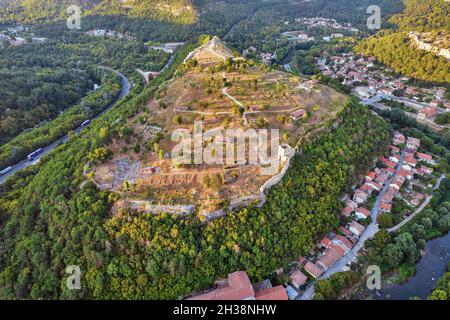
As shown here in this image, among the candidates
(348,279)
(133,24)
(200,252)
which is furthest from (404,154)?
(133,24)

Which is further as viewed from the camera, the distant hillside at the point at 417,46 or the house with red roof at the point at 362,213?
the distant hillside at the point at 417,46

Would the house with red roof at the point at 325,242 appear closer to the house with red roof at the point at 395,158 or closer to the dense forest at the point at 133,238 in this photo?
the dense forest at the point at 133,238

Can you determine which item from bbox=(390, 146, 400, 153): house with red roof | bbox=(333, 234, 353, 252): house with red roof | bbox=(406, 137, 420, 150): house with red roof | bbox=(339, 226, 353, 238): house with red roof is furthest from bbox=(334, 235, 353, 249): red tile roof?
bbox=(406, 137, 420, 150): house with red roof

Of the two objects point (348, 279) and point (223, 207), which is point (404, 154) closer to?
point (348, 279)

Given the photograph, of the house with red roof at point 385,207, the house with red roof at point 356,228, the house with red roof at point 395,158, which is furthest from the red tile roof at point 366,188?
the house with red roof at point 395,158

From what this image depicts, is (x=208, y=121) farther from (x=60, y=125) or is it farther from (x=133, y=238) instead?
(x=60, y=125)

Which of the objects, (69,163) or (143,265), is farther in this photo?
(69,163)
